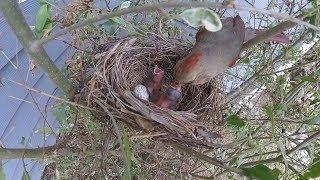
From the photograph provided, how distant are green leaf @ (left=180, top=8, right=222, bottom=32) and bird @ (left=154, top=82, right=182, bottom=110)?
542 millimetres

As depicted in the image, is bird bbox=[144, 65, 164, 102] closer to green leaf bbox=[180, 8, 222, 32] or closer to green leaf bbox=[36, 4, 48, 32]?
green leaf bbox=[36, 4, 48, 32]

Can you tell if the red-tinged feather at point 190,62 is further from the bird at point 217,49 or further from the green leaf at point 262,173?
the green leaf at point 262,173

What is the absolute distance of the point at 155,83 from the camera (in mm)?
1126

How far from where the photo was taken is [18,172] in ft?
6.55

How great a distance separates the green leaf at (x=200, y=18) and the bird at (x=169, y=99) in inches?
21.3

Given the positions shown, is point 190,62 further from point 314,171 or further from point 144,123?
point 314,171

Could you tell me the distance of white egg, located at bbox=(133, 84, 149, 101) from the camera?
1.05m

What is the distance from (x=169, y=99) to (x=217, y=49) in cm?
16

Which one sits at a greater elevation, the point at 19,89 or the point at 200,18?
the point at 19,89

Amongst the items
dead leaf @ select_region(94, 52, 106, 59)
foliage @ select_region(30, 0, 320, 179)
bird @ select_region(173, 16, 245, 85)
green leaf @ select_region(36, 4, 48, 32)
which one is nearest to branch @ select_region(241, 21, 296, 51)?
foliage @ select_region(30, 0, 320, 179)

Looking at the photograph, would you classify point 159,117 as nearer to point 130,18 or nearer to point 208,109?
point 208,109

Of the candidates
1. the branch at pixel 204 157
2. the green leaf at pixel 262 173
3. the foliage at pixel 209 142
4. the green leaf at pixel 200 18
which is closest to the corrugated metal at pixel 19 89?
the foliage at pixel 209 142

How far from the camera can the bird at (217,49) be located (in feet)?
3.18

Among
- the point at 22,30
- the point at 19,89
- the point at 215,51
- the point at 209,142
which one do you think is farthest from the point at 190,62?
the point at 19,89
